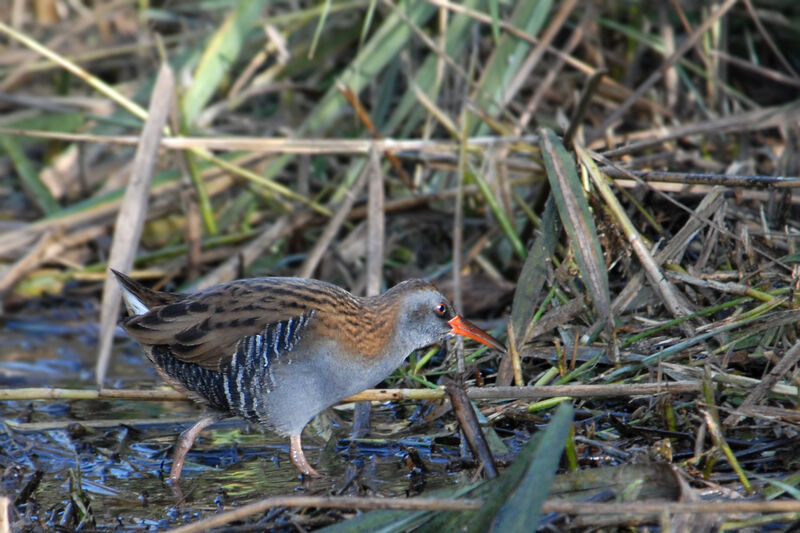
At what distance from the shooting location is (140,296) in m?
3.28

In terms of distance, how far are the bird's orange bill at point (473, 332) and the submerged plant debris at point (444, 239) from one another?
0.09m

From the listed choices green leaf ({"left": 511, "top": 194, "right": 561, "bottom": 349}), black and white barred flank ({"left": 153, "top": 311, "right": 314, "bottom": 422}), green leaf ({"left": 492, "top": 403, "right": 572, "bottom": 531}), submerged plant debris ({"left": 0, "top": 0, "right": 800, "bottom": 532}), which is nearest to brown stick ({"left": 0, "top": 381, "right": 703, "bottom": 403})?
submerged plant debris ({"left": 0, "top": 0, "right": 800, "bottom": 532})

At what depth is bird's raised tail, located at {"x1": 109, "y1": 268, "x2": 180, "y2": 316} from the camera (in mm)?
3258

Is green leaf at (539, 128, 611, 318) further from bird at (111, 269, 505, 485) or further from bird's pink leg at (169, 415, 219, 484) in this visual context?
bird's pink leg at (169, 415, 219, 484)

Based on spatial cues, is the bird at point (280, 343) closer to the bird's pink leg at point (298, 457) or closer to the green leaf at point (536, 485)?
the bird's pink leg at point (298, 457)

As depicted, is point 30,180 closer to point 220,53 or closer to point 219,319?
point 220,53

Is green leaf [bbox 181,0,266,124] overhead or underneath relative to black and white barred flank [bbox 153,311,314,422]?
overhead

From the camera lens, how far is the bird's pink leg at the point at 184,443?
3018 millimetres

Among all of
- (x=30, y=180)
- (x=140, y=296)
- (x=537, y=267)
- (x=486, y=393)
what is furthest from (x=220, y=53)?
(x=486, y=393)

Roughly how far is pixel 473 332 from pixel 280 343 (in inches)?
25.7

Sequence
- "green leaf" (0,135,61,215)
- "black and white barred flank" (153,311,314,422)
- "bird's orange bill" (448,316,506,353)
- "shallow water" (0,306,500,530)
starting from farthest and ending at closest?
"green leaf" (0,135,61,215) < "bird's orange bill" (448,316,506,353) < "black and white barred flank" (153,311,314,422) < "shallow water" (0,306,500,530)

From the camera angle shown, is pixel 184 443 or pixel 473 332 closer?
pixel 184 443

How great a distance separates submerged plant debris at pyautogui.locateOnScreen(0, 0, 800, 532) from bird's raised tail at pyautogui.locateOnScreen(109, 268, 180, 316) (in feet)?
1.01

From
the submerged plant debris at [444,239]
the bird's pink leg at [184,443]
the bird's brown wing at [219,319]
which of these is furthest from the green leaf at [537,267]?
the bird's pink leg at [184,443]
